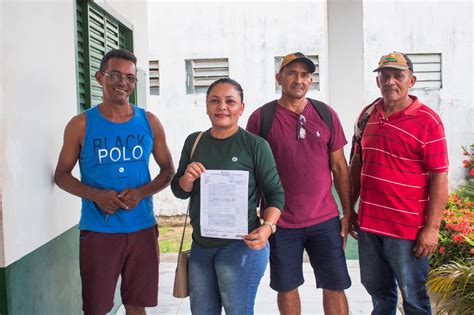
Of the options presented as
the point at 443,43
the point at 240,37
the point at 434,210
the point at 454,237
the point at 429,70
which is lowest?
the point at 454,237

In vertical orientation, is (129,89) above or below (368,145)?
above

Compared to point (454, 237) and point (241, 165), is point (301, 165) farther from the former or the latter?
point (454, 237)

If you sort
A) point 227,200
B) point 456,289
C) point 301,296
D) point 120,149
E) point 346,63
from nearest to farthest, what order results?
point 227,200 < point 120,149 < point 456,289 < point 301,296 < point 346,63

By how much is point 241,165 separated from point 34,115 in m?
1.15

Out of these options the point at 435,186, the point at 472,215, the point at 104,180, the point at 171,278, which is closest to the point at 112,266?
the point at 104,180

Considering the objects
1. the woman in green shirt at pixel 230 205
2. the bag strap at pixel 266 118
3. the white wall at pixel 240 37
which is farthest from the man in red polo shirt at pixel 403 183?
the white wall at pixel 240 37

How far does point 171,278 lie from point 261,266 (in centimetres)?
343

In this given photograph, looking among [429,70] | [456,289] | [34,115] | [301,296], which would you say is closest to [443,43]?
[429,70]

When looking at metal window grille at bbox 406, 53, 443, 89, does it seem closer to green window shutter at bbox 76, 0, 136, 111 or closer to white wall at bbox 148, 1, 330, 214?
white wall at bbox 148, 1, 330, 214

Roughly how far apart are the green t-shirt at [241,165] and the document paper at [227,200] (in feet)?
0.15

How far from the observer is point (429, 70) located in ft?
37.6

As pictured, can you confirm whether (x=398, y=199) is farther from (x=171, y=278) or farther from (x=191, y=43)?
(x=191, y=43)

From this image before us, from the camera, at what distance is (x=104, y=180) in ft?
9.70

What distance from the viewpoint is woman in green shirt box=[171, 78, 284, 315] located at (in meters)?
2.71
